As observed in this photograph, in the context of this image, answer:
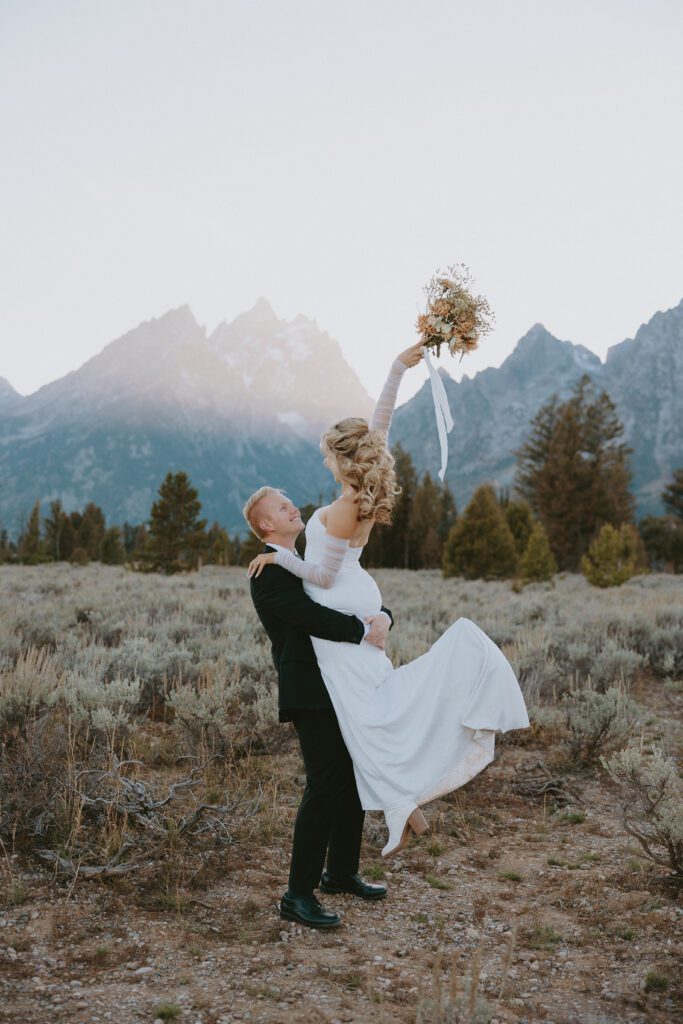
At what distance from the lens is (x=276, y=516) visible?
3791 mm

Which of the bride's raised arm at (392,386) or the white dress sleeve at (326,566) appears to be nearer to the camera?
the white dress sleeve at (326,566)

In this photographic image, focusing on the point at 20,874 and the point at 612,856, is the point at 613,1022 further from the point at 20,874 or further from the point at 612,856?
the point at 20,874

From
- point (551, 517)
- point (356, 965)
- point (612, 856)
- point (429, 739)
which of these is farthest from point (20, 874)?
point (551, 517)

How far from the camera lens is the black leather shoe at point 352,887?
12.9ft

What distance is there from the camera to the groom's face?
149 inches

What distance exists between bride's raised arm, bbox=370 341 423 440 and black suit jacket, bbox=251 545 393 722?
95cm

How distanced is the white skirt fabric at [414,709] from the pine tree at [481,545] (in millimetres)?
23977

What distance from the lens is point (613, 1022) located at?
8.80 feet

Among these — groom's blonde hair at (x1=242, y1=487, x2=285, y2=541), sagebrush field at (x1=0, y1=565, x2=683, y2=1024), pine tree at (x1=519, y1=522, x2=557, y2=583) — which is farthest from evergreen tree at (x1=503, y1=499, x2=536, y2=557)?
groom's blonde hair at (x1=242, y1=487, x2=285, y2=541)

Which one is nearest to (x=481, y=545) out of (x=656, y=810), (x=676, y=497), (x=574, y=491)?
(x=574, y=491)

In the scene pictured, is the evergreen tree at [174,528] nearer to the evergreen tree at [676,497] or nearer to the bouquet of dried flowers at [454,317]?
the bouquet of dried flowers at [454,317]

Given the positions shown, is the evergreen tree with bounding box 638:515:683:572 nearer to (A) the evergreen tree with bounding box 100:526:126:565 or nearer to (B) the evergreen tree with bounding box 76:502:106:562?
(A) the evergreen tree with bounding box 100:526:126:565

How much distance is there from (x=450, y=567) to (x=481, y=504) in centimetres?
274

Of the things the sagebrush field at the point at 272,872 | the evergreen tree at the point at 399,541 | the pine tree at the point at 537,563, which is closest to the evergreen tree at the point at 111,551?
the evergreen tree at the point at 399,541
